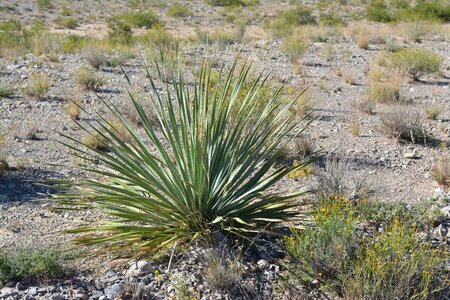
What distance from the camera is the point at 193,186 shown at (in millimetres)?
4609

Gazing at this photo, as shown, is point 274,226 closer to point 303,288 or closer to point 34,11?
point 303,288

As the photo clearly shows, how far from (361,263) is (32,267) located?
2.60 metres

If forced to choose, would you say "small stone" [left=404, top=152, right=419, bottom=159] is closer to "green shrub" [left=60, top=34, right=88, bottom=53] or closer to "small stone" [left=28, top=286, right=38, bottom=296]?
"small stone" [left=28, top=286, right=38, bottom=296]

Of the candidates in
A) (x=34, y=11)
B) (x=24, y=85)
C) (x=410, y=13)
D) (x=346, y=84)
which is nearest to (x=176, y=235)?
(x=24, y=85)

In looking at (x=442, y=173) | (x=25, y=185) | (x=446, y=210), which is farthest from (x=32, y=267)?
(x=442, y=173)

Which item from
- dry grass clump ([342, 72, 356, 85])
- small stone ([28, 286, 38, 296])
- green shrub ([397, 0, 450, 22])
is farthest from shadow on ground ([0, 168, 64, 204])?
green shrub ([397, 0, 450, 22])

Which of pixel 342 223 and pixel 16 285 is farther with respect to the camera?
pixel 342 223

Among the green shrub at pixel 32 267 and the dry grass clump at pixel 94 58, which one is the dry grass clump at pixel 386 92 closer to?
the dry grass clump at pixel 94 58

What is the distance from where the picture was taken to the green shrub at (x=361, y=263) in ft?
13.4

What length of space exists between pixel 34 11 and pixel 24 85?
90.3ft

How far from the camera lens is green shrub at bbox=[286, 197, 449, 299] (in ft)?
13.4

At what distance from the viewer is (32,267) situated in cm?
441

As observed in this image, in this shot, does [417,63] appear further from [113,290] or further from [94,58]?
[113,290]

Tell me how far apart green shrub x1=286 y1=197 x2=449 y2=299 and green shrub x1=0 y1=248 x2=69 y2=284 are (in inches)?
74.1
